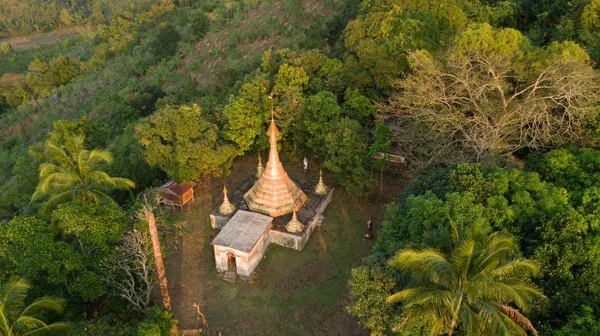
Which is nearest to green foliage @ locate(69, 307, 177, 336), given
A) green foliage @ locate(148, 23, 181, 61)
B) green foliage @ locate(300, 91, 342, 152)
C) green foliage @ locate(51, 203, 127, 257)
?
green foliage @ locate(51, 203, 127, 257)

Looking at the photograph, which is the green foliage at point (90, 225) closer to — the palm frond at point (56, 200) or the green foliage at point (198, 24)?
the palm frond at point (56, 200)

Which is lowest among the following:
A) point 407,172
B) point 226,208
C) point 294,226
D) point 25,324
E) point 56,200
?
point 226,208

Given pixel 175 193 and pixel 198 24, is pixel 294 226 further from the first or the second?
pixel 198 24

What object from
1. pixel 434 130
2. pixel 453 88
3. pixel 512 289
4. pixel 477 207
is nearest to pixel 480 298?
pixel 512 289

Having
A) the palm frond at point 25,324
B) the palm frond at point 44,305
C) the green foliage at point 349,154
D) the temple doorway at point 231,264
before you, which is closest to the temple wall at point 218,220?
the temple doorway at point 231,264

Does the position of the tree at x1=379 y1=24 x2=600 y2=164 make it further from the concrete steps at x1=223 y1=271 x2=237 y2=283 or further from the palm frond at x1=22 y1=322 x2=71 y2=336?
the palm frond at x1=22 y1=322 x2=71 y2=336

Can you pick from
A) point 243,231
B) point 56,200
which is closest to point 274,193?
point 243,231
